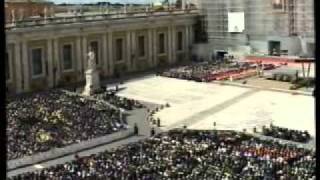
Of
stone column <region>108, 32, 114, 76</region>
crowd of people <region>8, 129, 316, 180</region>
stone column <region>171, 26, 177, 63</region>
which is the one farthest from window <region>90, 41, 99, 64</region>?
crowd of people <region>8, 129, 316, 180</region>

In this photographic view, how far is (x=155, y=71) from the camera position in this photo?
41.9 meters

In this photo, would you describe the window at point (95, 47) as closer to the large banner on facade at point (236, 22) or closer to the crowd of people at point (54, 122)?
the crowd of people at point (54, 122)

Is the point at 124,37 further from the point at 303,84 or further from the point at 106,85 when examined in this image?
the point at 303,84

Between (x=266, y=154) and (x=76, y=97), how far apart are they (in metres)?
14.9

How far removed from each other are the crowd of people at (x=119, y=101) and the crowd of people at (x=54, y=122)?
0.93 m

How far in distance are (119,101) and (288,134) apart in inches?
420

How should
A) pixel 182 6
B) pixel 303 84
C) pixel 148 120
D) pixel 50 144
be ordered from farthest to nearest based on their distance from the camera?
pixel 182 6, pixel 303 84, pixel 148 120, pixel 50 144

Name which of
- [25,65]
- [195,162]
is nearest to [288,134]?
[195,162]

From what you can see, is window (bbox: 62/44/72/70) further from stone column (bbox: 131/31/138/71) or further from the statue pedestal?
stone column (bbox: 131/31/138/71)

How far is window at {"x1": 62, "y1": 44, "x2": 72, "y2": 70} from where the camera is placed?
123 ft

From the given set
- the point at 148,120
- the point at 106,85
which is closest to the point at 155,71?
the point at 106,85

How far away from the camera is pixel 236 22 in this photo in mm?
45875

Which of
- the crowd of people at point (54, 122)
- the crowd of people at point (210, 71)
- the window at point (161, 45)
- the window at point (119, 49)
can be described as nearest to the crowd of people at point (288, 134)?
the crowd of people at point (54, 122)

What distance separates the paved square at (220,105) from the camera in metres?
25.9
